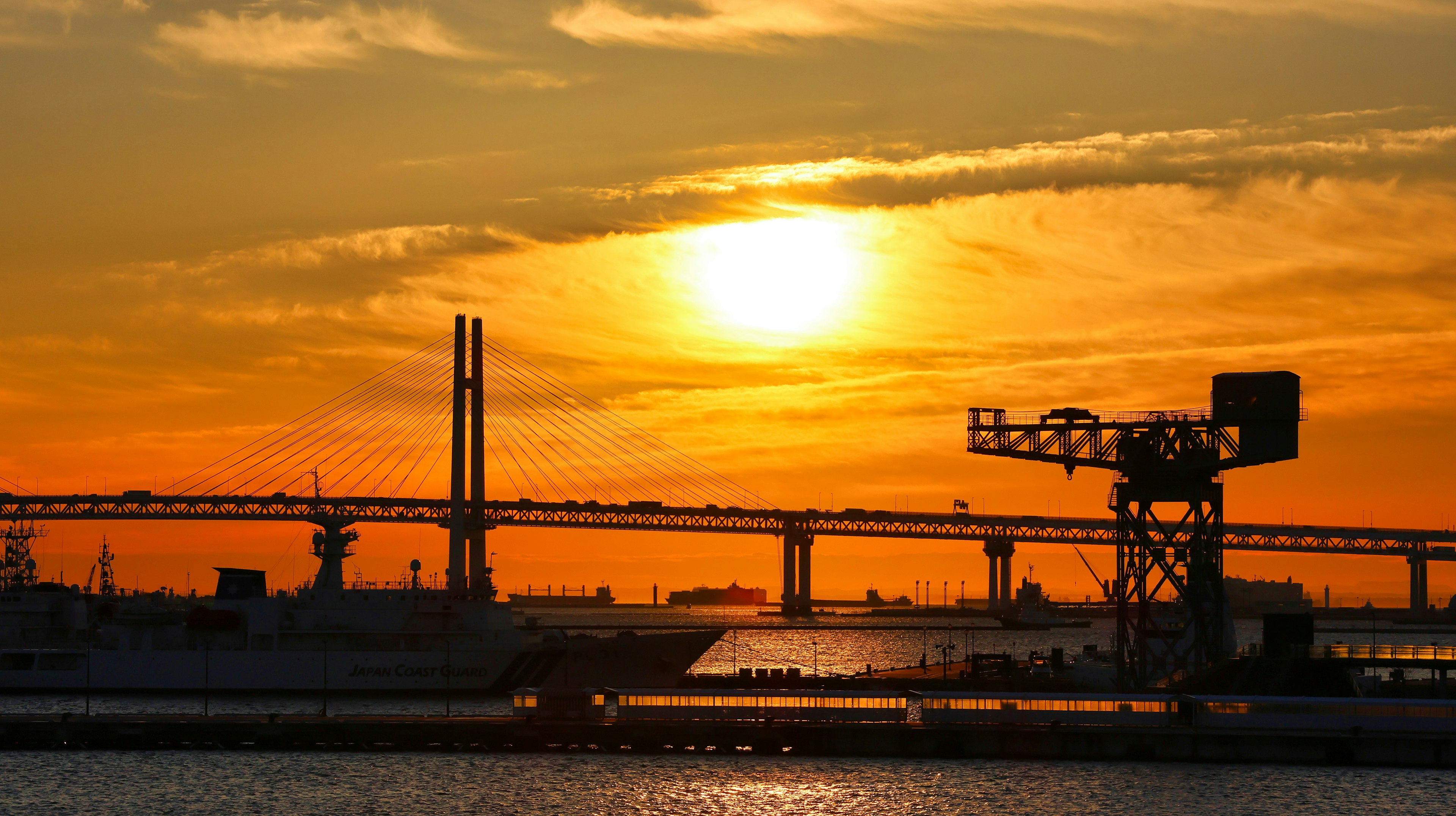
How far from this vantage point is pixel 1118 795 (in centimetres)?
4734

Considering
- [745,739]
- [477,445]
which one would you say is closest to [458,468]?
[477,445]

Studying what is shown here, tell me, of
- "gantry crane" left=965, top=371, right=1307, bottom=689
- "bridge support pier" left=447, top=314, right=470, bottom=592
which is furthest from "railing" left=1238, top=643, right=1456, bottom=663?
"bridge support pier" left=447, top=314, right=470, bottom=592

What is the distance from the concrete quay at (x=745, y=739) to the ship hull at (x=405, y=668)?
15.8 m

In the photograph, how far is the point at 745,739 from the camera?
55562mm

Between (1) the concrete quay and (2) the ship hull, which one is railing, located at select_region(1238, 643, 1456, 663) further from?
(2) the ship hull

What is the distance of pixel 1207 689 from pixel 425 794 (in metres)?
30.7

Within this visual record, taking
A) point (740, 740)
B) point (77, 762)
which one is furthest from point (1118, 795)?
point (77, 762)

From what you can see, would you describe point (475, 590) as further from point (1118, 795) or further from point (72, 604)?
point (1118, 795)

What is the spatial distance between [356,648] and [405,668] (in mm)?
2543

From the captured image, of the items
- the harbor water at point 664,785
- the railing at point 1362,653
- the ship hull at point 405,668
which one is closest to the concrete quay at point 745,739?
the harbor water at point 664,785

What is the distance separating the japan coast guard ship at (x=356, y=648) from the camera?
74.2m

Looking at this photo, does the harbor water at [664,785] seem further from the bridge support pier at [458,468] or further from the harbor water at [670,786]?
the bridge support pier at [458,468]

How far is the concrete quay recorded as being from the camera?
5259 cm

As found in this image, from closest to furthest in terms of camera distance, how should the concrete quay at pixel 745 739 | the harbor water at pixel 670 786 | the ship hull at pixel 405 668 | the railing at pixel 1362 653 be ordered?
the harbor water at pixel 670 786, the concrete quay at pixel 745 739, the railing at pixel 1362 653, the ship hull at pixel 405 668
